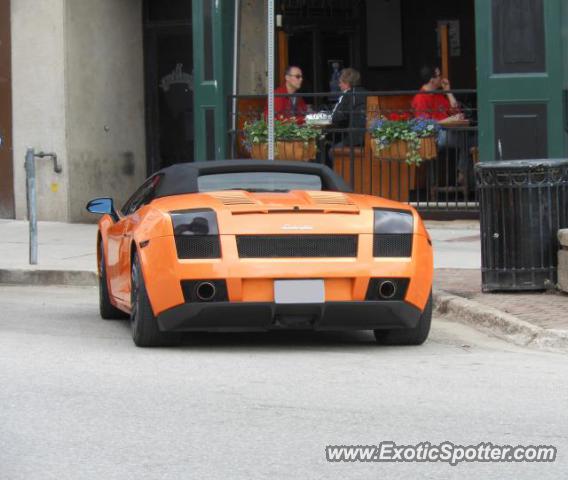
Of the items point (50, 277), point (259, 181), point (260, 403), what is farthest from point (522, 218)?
point (50, 277)

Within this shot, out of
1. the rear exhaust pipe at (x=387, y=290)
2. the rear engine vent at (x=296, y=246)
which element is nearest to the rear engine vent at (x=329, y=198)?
the rear engine vent at (x=296, y=246)

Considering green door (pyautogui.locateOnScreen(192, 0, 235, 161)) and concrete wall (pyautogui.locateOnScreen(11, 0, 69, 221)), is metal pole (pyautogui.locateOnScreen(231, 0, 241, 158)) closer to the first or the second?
green door (pyautogui.locateOnScreen(192, 0, 235, 161))

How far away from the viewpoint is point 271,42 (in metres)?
11.9

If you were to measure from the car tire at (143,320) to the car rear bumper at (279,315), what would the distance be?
0.11 metres


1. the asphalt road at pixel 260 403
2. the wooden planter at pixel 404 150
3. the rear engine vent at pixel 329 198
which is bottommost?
the asphalt road at pixel 260 403

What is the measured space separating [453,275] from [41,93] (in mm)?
8018

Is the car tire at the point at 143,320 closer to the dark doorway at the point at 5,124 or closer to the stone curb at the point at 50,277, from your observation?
the stone curb at the point at 50,277

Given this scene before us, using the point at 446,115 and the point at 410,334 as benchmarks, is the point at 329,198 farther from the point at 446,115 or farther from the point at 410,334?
the point at 446,115

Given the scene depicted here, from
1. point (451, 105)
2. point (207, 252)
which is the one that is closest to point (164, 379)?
point (207, 252)

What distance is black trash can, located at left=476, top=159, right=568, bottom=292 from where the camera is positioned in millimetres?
10859

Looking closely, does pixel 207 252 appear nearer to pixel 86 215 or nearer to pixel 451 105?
pixel 451 105

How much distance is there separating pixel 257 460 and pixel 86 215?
13.6 m

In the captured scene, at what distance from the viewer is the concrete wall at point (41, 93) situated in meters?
18.8

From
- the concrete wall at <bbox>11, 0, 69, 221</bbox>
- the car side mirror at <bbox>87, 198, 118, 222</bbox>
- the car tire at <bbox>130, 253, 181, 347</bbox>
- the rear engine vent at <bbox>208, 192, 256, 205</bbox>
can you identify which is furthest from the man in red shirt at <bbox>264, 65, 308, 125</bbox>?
the car tire at <bbox>130, 253, 181, 347</bbox>
